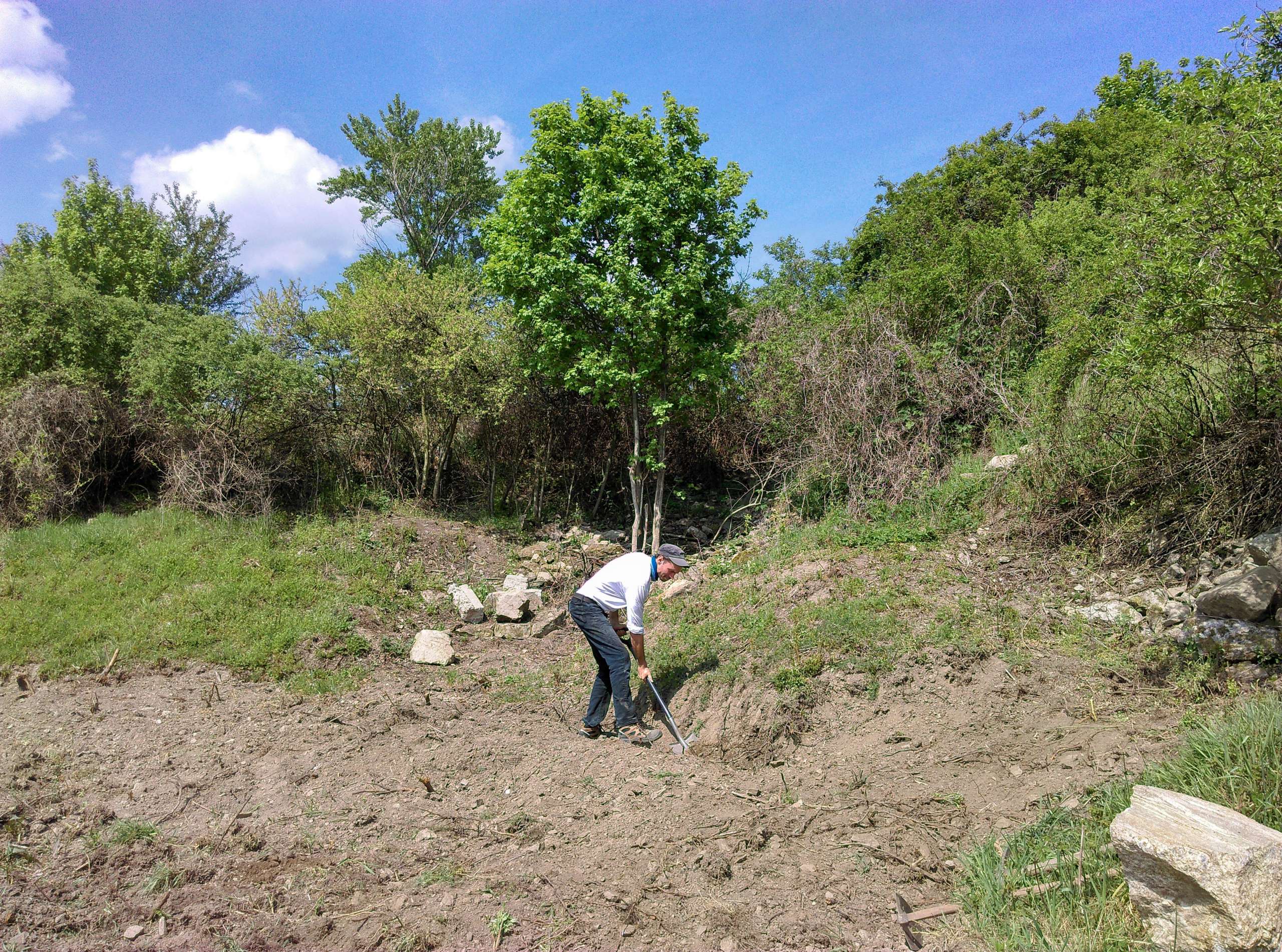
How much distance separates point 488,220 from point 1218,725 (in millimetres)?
10715

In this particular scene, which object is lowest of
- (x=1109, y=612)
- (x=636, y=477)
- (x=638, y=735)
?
(x=638, y=735)

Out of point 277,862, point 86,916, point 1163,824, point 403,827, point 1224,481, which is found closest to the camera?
point 1163,824

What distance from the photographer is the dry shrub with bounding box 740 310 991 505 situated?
31.3ft

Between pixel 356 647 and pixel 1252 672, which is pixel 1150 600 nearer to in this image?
pixel 1252 672

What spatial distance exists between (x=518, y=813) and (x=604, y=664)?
1532mm

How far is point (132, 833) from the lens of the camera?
4.59 metres

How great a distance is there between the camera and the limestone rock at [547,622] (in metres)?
9.30

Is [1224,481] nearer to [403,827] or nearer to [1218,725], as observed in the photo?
[1218,725]

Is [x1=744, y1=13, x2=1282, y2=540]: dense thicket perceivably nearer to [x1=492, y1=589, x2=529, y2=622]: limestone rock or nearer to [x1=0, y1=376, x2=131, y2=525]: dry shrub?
[x1=492, y1=589, x2=529, y2=622]: limestone rock

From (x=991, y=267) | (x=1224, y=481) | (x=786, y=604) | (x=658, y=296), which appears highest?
(x=991, y=267)

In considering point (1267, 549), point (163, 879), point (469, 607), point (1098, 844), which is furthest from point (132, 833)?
point (1267, 549)

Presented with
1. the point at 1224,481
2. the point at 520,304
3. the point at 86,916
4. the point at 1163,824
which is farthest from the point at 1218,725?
the point at 520,304

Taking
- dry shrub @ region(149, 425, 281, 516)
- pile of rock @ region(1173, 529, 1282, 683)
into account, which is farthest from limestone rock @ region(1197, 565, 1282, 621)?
dry shrub @ region(149, 425, 281, 516)

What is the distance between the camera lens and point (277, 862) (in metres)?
4.36
